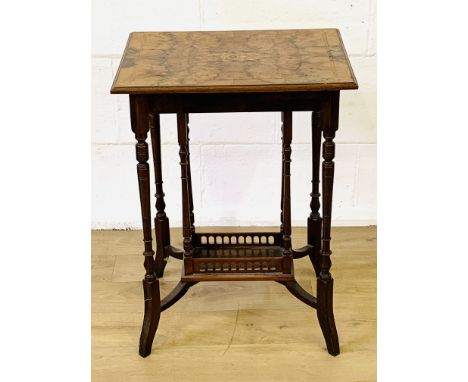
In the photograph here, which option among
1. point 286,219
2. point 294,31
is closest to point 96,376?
point 286,219

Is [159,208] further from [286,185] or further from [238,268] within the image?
[286,185]

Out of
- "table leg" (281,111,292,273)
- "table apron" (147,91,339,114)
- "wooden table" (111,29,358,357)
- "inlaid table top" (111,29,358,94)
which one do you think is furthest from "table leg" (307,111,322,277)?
"table apron" (147,91,339,114)

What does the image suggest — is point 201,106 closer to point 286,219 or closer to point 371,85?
point 286,219

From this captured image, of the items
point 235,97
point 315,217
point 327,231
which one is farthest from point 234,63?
point 315,217

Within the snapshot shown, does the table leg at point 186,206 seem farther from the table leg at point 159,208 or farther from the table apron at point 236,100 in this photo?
the table apron at point 236,100

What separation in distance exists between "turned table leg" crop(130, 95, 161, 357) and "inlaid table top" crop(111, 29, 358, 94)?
8 centimetres

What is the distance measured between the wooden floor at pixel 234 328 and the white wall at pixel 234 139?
0.78 ft

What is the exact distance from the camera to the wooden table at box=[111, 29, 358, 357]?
197cm

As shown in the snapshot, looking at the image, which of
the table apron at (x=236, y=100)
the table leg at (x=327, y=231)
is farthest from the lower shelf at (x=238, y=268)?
the table apron at (x=236, y=100)

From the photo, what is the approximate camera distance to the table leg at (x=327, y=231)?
2020 millimetres

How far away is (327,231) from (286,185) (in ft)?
0.61

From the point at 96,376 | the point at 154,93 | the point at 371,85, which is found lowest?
the point at 96,376

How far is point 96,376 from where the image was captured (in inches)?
87.4

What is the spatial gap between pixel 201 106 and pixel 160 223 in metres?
0.68
